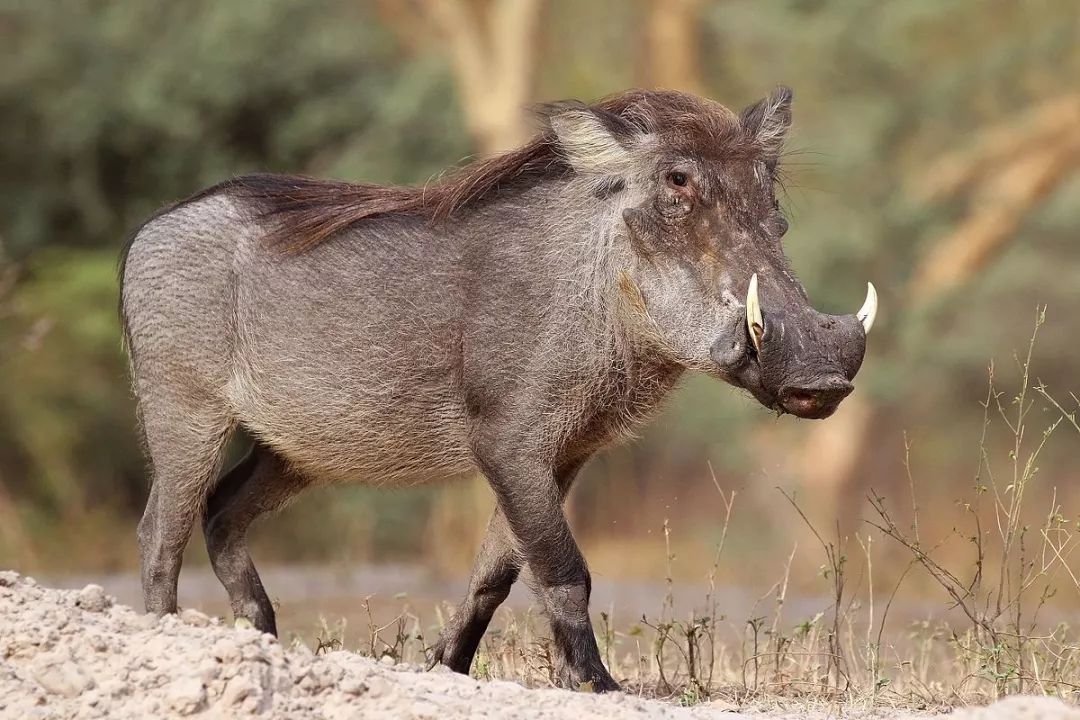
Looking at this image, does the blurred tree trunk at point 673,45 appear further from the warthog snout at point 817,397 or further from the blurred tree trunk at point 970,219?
the warthog snout at point 817,397

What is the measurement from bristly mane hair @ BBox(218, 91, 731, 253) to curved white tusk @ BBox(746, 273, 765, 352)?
2.68 feet

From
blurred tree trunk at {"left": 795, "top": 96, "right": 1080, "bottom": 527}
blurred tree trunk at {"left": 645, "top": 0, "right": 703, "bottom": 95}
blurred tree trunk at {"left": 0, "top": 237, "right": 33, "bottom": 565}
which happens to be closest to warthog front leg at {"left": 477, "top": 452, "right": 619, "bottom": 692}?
blurred tree trunk at {"left": 0, "top": 237, "right": 33, "bottom": 565}

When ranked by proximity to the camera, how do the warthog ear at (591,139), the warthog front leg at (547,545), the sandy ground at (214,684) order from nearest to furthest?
the sandy ground at (214,684), the warthog front leg at (547,545), the warthog ear at (591,139)

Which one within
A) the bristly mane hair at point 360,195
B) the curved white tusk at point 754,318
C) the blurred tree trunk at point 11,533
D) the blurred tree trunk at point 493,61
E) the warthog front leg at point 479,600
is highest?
the blurred tree trunk at point 493,61

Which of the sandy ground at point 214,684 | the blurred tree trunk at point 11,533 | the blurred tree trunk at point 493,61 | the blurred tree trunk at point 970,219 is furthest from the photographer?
the blurred tree trunk at point 970,219

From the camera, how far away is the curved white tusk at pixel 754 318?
5.26 meters

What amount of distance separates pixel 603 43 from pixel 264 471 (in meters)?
17.2

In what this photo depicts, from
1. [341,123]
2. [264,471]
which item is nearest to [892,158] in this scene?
[341,123]

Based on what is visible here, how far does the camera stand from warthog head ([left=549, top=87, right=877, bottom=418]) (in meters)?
5.22

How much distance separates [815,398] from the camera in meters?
5.16

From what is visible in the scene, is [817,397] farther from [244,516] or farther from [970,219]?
[970,219]

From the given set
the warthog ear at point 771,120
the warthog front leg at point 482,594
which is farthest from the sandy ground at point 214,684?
the warthog ear at point 771,120

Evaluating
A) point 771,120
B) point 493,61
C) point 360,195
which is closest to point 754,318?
point 771,120

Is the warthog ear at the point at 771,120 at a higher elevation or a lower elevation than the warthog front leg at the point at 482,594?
higher
